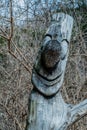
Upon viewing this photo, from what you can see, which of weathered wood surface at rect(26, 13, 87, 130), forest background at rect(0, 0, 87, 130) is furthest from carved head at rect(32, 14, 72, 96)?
forest background at rect(0, 0, 87, 130)

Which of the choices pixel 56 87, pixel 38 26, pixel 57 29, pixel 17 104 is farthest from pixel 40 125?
pixel 38 26

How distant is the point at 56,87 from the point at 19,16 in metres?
2.29

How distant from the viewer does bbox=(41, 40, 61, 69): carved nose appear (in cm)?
122

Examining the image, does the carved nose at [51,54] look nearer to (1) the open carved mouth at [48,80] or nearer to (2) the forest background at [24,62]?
(1) the open carved mouth at [48,80]

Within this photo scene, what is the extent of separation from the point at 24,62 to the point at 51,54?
1901mm

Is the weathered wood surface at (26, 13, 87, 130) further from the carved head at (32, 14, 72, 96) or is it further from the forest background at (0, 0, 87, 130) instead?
the forest background at (0, 0, 87, 130)

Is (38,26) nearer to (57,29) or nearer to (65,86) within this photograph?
(65,86)

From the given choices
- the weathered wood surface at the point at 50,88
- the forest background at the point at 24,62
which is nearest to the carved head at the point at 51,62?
the weathered wood surface at the point at 50,88

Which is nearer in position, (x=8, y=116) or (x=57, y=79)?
(x=57, y=79)

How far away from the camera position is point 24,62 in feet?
10.2

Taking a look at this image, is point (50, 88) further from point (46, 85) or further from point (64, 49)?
point (64, 49)

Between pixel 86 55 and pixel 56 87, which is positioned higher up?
pixel 56 87

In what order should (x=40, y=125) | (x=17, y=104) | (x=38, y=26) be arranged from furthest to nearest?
(x=38, y=26) < (x=17, y=104) < (x=40, y=125)

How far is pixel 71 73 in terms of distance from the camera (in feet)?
11.5
